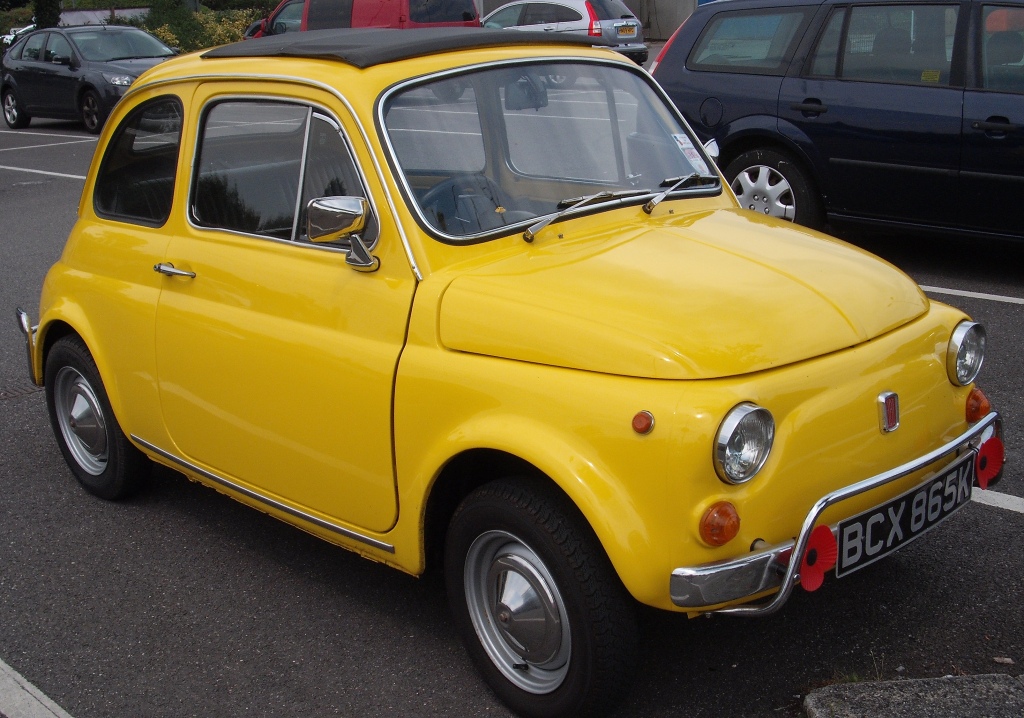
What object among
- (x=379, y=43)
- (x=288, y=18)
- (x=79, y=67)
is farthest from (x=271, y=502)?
(x=288, y=18)

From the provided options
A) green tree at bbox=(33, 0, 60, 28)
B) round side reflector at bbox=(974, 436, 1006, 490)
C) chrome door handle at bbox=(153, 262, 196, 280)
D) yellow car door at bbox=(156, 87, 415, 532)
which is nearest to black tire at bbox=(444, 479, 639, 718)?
yellow car door at bbox=(156, 87, 415, 532)

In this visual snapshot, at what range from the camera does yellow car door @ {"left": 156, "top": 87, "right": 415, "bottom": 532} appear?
3.43 metres

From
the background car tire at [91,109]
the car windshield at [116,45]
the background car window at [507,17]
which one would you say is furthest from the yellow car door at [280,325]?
the background car window at [507,17]

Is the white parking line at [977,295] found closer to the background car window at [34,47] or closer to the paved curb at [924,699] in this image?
the paved curb at [924,699]

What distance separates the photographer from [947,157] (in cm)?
734

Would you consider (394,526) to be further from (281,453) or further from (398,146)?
(398,146)

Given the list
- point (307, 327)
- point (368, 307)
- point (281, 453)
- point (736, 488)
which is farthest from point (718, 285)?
point (281, 453)

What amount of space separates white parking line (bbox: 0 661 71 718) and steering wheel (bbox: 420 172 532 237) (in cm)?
186

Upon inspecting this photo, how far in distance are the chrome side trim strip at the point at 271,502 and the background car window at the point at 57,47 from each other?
641 inches

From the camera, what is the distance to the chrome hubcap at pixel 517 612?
3070 mm

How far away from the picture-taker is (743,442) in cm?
278

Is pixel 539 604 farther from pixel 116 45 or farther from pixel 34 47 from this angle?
pixel 34 47

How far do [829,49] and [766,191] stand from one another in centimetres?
108

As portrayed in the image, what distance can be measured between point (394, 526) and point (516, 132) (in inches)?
54.9
